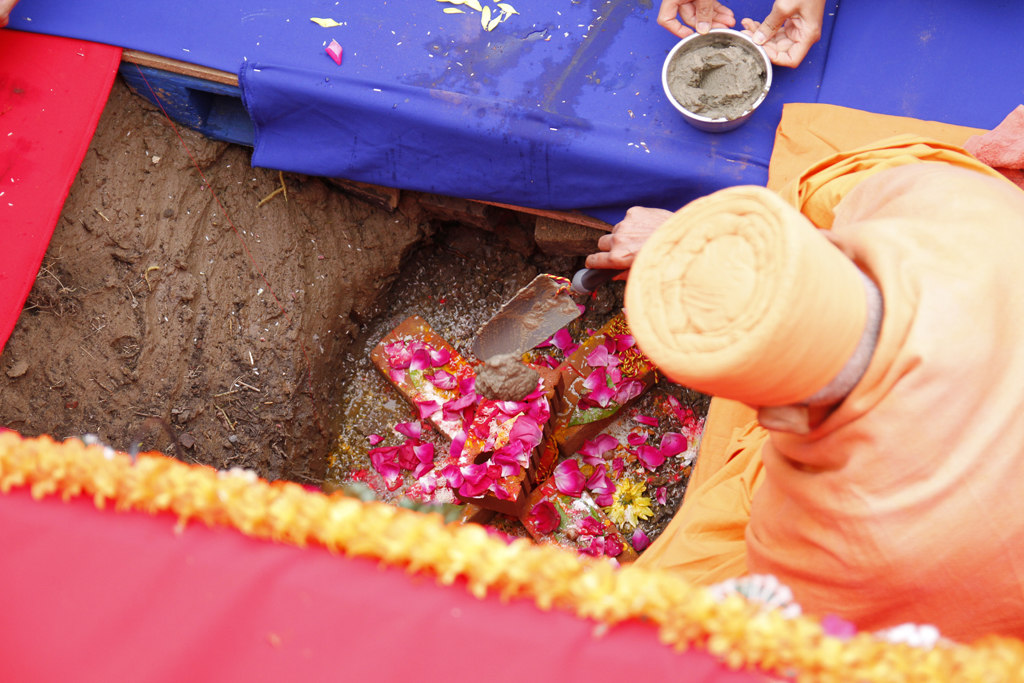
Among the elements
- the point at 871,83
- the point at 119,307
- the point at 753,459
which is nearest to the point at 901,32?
the point at 871,83

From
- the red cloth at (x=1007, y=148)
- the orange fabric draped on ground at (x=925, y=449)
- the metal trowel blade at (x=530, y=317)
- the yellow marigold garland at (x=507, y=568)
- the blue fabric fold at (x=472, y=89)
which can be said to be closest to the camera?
the yellow marigold garland at (x=507, y=568)

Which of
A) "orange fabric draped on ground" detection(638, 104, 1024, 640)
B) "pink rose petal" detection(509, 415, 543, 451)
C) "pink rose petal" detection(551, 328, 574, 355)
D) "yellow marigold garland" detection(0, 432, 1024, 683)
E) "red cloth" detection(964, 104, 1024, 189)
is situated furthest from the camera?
"pink rose petal" detection(551, 328, 574, 355)

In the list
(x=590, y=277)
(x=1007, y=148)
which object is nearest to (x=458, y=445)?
(x=590, y=277)

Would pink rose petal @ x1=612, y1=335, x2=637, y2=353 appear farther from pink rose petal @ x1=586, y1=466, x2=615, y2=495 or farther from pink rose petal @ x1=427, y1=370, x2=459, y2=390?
pink rose petal @ x1=427, y1=370, x2=459, y2=390

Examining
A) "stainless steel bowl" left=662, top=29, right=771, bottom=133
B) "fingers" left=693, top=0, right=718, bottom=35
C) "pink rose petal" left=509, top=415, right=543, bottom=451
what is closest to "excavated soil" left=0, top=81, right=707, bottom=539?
"pink rose petal" left=509, top=415, right=543, bottom=451

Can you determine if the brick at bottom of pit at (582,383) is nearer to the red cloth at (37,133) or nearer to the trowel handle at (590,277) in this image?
the trowel handle at (590,277)

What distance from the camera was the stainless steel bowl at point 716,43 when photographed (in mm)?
1502

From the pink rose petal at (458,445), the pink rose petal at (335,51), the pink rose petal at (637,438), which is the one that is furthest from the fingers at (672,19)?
the pink rose petal at (458,445)

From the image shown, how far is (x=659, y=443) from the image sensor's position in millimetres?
2094

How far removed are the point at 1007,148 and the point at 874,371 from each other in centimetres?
100

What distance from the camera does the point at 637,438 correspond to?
2.08 metres

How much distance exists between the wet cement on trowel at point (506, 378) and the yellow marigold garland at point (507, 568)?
3.60ft

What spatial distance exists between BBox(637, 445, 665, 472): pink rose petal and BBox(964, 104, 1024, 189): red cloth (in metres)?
Answer: 1.23

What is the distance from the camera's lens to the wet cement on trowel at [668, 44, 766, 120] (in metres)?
1.53
